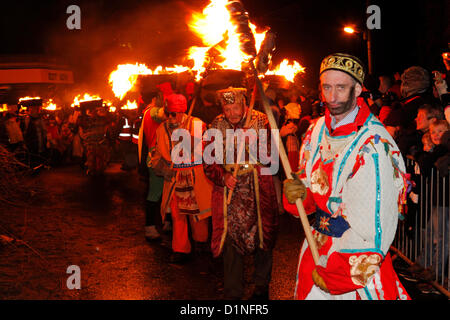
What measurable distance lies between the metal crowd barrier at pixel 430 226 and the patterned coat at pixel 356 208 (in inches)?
105

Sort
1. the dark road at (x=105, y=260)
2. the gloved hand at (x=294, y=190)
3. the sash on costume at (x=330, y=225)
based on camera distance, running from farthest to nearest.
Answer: the dark road at (x=105, y=260)
the gloved hand at (x=294, y=190)
the sash on costume at (x=330, y=225)

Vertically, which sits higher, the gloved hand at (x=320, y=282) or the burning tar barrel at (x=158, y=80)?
the burning tar barrel at (x=158, y=80)

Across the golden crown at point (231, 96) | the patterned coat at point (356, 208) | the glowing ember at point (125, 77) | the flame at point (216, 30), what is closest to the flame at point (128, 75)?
the glowing ember at point (125, 77)

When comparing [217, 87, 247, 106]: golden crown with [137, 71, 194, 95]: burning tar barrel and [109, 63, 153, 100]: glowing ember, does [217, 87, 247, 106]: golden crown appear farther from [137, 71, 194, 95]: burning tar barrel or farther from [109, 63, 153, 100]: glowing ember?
[109, 63, 153, 100]: glowing ember

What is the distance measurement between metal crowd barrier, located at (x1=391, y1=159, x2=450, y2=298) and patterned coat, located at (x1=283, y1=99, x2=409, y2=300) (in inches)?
105

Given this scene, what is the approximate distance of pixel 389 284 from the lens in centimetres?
256

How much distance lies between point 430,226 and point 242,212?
7.29ft

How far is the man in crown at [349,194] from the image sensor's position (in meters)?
2.39

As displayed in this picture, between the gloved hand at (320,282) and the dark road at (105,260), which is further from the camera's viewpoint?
the dark road at (105,260)

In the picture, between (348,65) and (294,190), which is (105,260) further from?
(348,65)

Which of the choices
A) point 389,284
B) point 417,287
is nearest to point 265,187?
point 417,287

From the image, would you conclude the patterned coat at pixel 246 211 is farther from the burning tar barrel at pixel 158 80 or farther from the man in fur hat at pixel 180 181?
the burning tar barrel at pixel 158 80

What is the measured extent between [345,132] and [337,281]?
33.1 inches

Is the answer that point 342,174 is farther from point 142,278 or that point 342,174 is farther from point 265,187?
point 142,278
